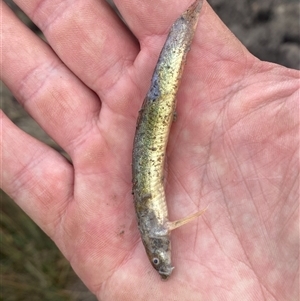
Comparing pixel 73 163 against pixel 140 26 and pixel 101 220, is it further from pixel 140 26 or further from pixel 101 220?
pixel 140 26

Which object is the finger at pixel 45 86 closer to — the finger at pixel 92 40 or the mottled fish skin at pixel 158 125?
the finger at pixel 92 40

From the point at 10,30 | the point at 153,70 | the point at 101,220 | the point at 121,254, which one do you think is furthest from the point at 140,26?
the point at 121,254

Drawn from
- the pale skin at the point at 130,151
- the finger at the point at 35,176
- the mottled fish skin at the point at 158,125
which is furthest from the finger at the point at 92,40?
the finger at the point at 35,176

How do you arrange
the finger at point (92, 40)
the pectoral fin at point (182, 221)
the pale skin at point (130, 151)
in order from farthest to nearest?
the finger at point (92, 40)
the pectoral fin at point (182, 221)
the pale skin at point (130, 151)

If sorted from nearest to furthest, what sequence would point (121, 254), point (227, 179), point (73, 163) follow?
point (227, 179), point (121, 254), point (73, 163)

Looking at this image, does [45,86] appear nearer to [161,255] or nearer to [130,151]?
[130,151]

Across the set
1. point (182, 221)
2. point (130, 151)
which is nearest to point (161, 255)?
point (182, 221)

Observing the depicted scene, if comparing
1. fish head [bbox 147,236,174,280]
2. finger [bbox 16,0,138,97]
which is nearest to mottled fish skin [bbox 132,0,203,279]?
fish head [bbox 147,236,174,280]
